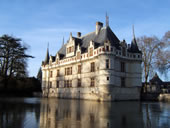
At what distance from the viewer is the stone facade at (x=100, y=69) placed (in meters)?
28.3

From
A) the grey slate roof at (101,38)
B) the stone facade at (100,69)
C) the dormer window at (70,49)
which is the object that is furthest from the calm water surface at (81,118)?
the dormer window at (70,49)

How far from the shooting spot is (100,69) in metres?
28.5

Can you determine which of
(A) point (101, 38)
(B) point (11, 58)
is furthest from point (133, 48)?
(B) point (11, 58)

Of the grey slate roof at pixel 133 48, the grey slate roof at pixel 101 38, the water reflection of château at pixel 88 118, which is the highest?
the grey slate roof at pixel 101 38

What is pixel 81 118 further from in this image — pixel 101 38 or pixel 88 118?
pixel 101 38

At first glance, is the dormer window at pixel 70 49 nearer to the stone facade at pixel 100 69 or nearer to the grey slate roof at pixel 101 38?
the stone facade at pixel 100 69

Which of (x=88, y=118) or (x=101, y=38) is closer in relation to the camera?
(x=88, y=118)

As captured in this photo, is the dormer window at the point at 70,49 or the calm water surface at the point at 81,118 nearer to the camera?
the calm water surface at the point at 81,118

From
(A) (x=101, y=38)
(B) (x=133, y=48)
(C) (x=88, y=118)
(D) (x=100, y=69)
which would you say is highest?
(A) (x=101, y=38)

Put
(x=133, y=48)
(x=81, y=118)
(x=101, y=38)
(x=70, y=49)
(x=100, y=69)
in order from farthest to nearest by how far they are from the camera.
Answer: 1. (x=70, y=49)
2. (x=133, y=48)
3. (x=101, y=38)
4. (x=100, y=69)
5. (x=81, y=118)

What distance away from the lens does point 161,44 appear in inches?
1316

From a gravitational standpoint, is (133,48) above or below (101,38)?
below

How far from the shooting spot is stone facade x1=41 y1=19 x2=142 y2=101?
1113 inches

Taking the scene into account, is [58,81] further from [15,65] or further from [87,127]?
[87,127]
